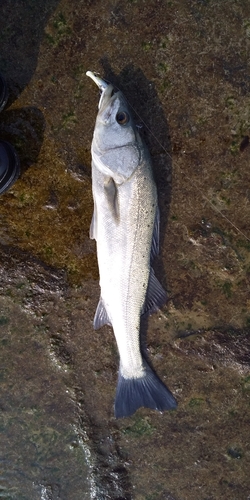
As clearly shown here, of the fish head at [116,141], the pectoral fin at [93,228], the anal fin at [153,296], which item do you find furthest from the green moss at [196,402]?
the fish head at [116,141]

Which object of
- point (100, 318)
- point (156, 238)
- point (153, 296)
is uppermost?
point (156, 238)

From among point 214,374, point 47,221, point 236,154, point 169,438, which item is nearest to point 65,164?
point 47,221

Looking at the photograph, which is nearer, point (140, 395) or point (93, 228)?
point (93, 228)

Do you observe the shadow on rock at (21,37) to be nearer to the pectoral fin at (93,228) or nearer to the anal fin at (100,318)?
the pectoral fin at (93,228)

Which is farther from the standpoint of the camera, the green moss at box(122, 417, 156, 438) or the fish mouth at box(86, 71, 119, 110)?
the green moss at box(122, 417, 156, 438)

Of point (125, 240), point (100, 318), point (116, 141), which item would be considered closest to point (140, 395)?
point (100, 318)

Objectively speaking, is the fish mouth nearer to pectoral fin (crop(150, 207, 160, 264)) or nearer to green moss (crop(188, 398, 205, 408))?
pectoral fin (crop(150, 207, 160, 264))

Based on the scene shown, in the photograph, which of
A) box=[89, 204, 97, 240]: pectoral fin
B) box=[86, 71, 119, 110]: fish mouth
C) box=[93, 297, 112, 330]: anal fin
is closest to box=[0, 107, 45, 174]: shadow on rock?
Result: box=[86, 71, 119, 110]: fish mouth

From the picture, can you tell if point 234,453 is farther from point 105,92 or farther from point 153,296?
point 105,92

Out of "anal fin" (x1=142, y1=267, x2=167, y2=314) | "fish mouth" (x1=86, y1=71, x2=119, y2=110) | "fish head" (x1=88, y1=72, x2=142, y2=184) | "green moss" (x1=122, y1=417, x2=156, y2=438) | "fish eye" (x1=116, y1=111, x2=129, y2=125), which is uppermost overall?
"fish mouth" (x1=86, y1=71, x2=119, y2=110)
